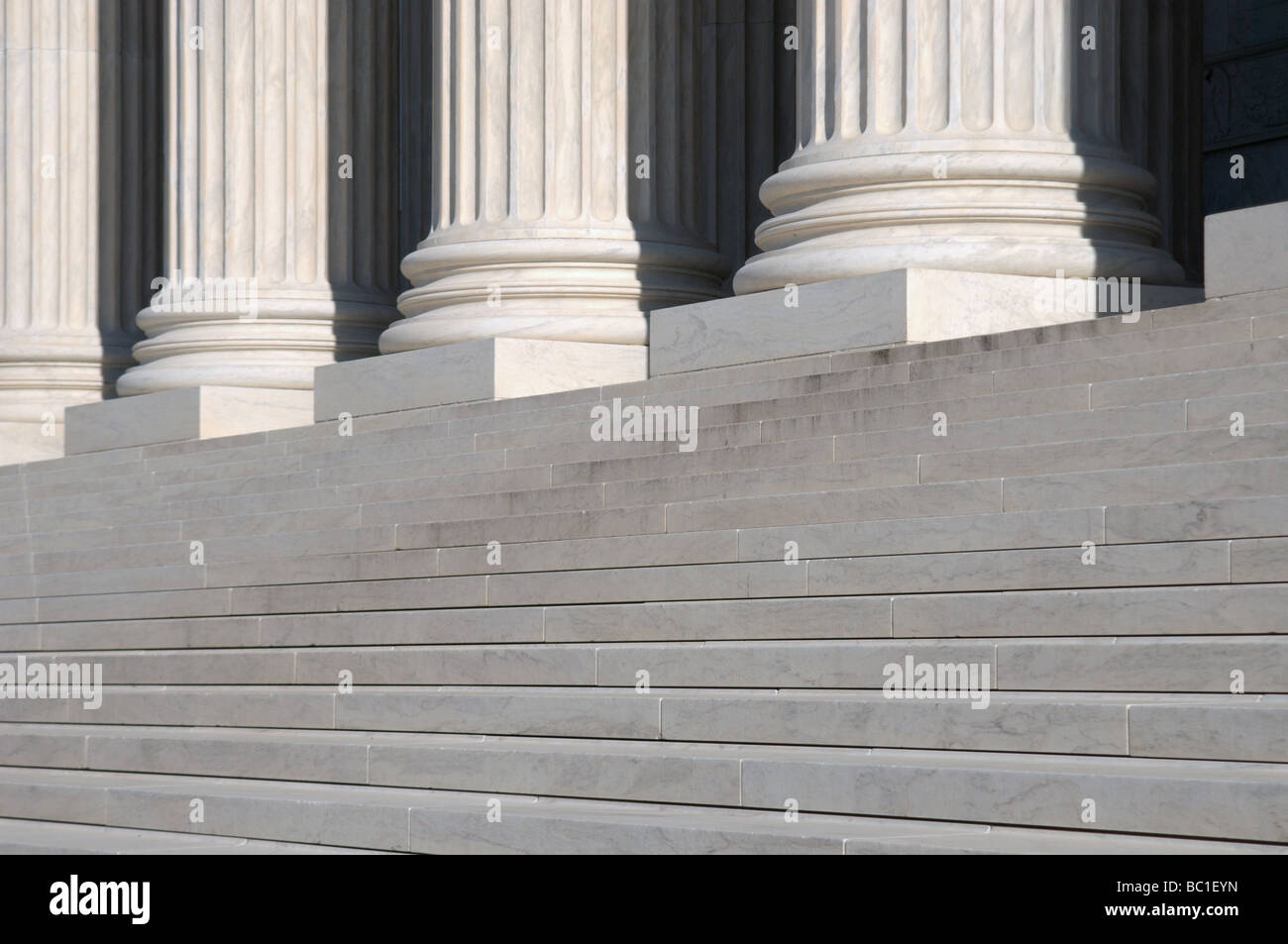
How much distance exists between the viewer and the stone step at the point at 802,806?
40.2 ft

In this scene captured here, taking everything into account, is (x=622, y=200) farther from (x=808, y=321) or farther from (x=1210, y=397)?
(x=1210, y=397)

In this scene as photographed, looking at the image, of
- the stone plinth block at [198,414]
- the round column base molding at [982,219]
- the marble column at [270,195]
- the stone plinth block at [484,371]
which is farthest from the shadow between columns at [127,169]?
the round column base molding at [982,219]

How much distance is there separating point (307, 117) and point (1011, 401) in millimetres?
21271

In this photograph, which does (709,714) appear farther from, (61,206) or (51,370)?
(61,206)

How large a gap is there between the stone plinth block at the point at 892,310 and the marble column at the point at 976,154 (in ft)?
1.42

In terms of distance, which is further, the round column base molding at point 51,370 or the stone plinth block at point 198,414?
the round column base molding at point 51,370

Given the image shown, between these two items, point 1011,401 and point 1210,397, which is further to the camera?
point 1011,401

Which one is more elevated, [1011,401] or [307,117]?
[307,117]

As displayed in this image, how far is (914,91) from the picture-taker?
2664 centimetres

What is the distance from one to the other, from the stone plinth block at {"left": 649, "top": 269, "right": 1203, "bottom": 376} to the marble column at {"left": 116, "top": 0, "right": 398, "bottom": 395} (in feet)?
40.6

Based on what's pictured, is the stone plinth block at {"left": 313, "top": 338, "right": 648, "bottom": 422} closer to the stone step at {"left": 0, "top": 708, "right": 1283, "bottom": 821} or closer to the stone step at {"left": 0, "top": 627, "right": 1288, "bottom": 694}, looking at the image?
the stone step at {"left": 0, "top": 627, "right": 1288, "bottom": 694}

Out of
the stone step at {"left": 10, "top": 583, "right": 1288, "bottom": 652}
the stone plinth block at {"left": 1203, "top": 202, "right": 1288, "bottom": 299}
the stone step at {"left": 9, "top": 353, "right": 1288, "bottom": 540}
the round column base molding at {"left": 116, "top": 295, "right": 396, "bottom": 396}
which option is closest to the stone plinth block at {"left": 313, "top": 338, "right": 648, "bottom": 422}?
the stone step at {"left": 9, "top": 353, "right": 1288, "bottom": 540}

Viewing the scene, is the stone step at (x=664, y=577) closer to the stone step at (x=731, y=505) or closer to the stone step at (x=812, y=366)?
the stone step at (x=731, y=505)
